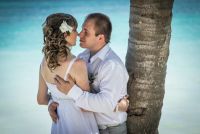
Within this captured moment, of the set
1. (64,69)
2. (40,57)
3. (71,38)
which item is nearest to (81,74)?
(64,69)

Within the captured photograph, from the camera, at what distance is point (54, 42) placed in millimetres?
3588

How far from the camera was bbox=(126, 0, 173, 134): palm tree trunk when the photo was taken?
4148 mm

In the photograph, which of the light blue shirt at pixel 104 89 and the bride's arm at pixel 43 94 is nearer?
the light blue shirt at pixel 104 89

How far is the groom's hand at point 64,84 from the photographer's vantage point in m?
3.61

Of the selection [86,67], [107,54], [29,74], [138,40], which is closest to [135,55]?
[138,40]

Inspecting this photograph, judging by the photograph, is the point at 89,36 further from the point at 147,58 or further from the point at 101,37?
the point at 147,58

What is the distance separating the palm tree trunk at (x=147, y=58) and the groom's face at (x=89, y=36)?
0.49 metres

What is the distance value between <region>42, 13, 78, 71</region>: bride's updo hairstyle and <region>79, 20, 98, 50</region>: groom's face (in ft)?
1.01

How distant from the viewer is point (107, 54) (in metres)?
3.87

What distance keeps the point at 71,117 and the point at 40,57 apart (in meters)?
8.30

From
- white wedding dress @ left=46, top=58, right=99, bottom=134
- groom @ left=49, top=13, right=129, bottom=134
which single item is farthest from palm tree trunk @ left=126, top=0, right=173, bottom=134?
white wedding dress @ left=46, top=58, right=99, bottom=134

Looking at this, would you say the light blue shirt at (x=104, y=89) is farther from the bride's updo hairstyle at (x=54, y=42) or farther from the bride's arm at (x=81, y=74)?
the bride's updo hairstyle at (x=54, y=42)

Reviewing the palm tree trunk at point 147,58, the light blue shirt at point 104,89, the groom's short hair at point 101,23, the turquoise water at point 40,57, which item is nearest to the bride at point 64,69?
A: the light blue shirt at point 104,89

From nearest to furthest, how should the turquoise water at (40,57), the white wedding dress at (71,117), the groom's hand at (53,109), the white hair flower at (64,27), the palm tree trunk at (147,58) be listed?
the white hair flower at (64,27)
the white wedding dress at (71,117)
the groom's hand at (53,109)
the palm tree trunk at (147,58)
the turquoise water at (40,57)
